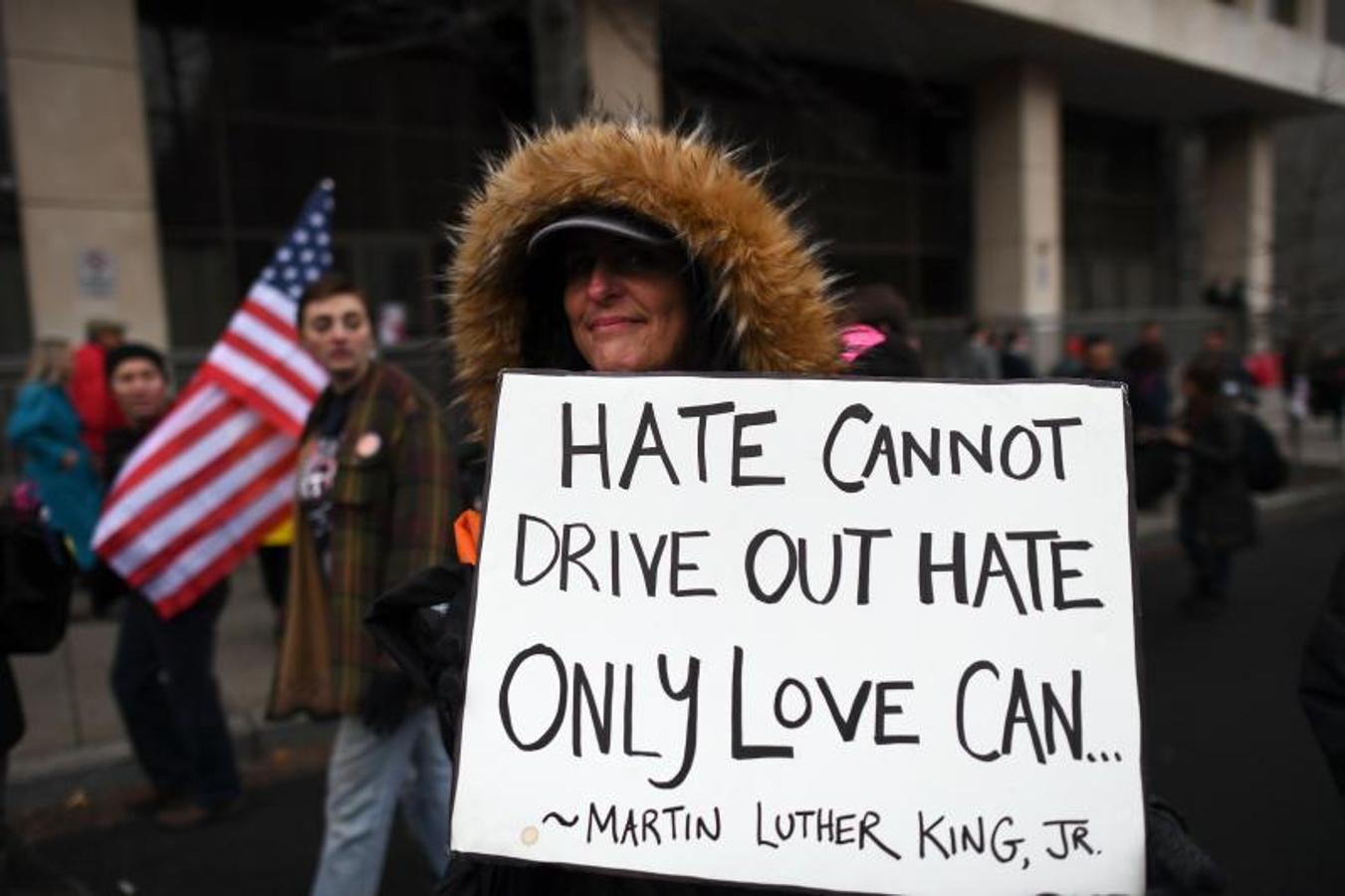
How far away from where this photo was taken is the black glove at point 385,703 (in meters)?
2.51

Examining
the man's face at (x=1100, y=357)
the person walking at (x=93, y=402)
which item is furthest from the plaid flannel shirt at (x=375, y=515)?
the man's face at (x=1100, y=357)

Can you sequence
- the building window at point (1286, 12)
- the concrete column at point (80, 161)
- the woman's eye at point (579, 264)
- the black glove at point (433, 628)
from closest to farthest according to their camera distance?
the black glove at point (433, 628) < the woman's eye at point (579, 264) < the concrete column at point (80, 161) < the building window at point (1286, 12)

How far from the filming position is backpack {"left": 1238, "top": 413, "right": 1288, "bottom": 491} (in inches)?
237

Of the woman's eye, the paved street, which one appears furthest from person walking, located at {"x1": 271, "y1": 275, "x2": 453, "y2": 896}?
the woman's eye

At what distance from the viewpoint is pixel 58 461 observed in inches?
225

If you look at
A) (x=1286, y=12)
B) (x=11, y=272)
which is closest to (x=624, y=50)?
(x=11, y=272)

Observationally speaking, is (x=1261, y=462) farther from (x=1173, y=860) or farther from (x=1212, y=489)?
(x=1173, y=860)

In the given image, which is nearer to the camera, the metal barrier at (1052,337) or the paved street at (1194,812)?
the paved street at (1194,812)

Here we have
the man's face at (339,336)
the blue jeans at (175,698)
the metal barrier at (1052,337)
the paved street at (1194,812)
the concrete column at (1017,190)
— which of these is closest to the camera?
the man's face at (339,336)

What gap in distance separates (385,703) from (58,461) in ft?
14.2

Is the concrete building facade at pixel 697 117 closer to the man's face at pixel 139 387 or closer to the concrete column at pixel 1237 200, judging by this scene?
the concrete column at pixel 1237 200

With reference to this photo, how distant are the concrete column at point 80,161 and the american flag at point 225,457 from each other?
5.00 meters

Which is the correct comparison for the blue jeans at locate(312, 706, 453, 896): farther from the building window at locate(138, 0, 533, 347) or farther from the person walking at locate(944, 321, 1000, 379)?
the person walking at locate(944, 321, 1000, 379)

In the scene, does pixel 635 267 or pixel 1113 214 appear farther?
pixel 1113 214
